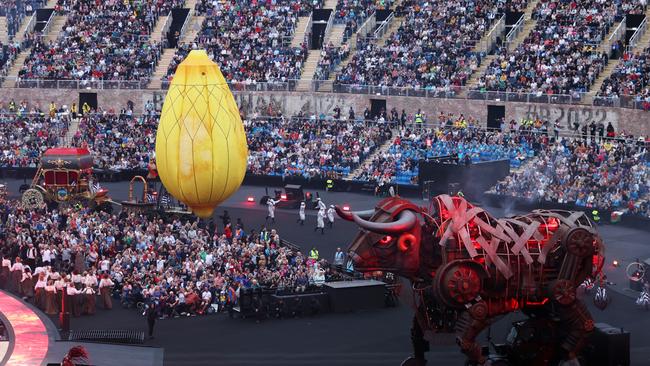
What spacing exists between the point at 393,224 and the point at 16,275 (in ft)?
61.6

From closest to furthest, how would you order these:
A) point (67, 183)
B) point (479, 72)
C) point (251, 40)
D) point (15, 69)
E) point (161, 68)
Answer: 1. point (67, 183)
2. point (479, 72)
3. point (161, 68)
4. point (251, 40)
5. point (15, 69)

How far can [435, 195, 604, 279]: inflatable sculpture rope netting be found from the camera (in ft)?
85.6

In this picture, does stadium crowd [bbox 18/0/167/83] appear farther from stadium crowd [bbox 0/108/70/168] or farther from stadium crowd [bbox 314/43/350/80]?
stadium crowd [bbox 314/43/350/80]

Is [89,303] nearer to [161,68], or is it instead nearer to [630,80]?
[630,80]

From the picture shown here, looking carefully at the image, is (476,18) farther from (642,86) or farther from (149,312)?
(149,312)

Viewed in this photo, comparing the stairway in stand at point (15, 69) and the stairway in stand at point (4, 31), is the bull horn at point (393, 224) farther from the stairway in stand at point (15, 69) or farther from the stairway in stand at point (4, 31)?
the stairway in stand at point (4, 31)

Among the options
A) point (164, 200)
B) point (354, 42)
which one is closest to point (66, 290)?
point (164, 200)

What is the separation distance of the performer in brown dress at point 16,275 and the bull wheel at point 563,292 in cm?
2038

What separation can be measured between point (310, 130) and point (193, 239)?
2474 centimetres

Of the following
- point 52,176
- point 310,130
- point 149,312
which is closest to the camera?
point 149,312

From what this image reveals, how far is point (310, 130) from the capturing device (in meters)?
67.0

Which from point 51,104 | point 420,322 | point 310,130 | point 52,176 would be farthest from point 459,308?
point 51,104

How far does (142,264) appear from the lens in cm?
4012

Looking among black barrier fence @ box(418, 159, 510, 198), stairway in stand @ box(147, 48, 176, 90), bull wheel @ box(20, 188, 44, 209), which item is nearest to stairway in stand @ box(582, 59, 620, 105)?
black barrier fence @ box(418, 159, 510, 198)
